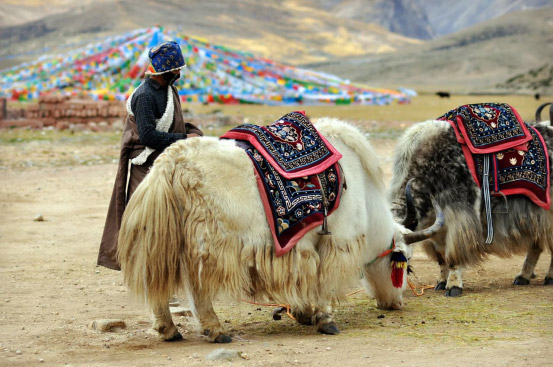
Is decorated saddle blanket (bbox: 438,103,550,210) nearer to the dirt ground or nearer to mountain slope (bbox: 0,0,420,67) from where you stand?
the dirt ground

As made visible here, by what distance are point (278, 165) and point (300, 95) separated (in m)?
18.4

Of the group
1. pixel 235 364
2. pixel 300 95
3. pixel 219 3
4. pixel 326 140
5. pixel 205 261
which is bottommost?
pixel 235 364

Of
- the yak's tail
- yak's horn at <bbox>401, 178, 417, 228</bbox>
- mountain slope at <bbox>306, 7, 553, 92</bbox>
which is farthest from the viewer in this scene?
mountain slope at <bbox>306, 7, 553, 92</bbox>

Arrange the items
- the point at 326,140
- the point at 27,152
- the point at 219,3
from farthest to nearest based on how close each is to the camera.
A: the point at 219,3 → the point at 27,152 → the point at 326,140

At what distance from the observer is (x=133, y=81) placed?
2120 cm

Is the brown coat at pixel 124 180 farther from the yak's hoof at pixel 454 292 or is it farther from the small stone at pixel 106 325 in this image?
the yak's hoof at pixel 454 292

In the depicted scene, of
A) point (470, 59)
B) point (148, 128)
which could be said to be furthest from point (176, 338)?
point (470, 59)

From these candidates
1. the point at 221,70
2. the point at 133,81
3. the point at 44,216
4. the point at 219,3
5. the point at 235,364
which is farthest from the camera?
the point at 219,3

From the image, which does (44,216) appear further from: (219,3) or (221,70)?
(219,3)

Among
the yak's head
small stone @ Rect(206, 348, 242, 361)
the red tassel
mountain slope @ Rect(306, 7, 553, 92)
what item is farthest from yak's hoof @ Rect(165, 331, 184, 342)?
mountain slope @ Rect(306, 7, 553, 92)

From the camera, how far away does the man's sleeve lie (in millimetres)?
4465

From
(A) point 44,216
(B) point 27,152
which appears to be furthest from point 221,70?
(A) point 44,216

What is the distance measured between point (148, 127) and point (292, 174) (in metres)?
0.91

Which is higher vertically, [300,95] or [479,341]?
[300,95]
